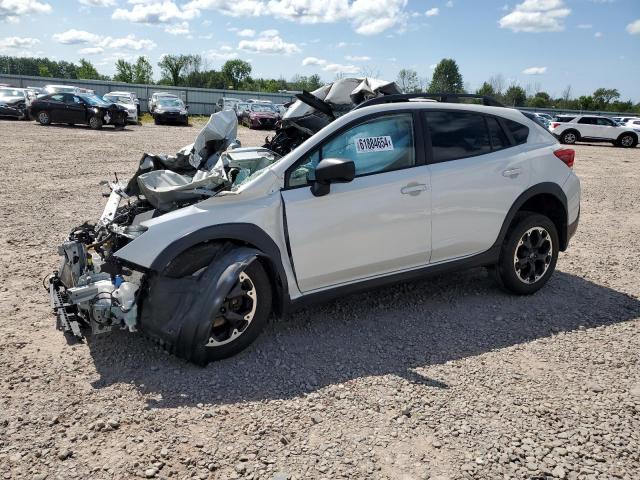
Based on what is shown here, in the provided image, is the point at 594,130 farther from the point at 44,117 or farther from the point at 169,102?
the point at 44,117

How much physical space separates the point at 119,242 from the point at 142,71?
3745 inches

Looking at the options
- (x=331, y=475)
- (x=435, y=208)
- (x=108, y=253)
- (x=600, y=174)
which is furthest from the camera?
(x=600, y=174)

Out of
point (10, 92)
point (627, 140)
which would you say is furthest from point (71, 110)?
point (627, 140)

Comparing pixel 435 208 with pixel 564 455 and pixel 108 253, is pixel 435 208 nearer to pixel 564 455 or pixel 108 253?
pixel 564 455

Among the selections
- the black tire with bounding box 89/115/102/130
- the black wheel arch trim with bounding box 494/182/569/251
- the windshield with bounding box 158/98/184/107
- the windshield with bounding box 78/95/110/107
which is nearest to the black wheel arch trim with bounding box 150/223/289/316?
the black wheel arch trim with bounding box 494/182/569/251

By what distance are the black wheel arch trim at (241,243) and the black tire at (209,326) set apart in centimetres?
8

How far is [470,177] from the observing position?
4.45m

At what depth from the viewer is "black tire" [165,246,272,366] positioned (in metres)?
3.40

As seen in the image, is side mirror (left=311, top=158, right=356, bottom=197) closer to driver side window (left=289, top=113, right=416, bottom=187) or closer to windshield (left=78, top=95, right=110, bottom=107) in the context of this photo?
driver side window (left=289, top=113, right=416, bottom=187)

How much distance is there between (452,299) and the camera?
4.93m

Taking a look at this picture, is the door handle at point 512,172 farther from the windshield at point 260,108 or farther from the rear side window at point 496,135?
the windshield at point 260,108

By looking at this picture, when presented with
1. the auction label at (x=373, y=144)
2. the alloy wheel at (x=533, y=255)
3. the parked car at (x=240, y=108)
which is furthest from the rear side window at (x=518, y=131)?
the parked car at (x=240, y=108)

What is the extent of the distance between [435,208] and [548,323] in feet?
4.59

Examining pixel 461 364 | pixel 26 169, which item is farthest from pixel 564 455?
pixel 26 169
